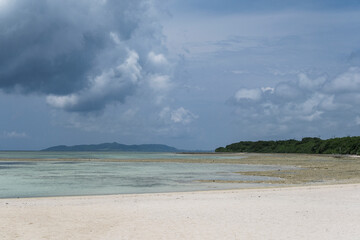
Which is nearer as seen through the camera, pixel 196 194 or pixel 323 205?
pixel 323 205

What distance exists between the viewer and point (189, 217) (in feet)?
53.4

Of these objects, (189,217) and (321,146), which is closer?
(189,217)

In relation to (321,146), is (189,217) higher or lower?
lower

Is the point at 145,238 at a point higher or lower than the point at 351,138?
lower

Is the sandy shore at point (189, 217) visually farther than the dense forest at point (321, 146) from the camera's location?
No

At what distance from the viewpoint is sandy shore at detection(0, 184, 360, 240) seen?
13172 millimetres

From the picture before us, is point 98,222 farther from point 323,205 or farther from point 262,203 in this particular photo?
point 323,205

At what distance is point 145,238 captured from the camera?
1251cm

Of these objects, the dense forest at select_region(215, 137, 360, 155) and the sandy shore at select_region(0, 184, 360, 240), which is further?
the dense forest at select_region(215, 137, 360, 155)

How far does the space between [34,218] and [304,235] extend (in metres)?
10.3

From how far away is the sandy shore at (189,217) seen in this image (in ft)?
43.2

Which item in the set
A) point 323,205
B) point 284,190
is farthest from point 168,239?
point 284,190

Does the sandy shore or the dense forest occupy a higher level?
the dense forest

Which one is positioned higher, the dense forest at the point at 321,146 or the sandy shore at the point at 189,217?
the dense forest at the point at 321,146
